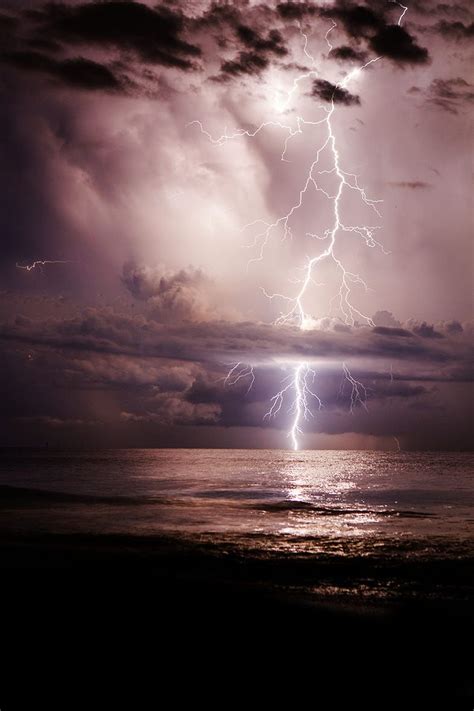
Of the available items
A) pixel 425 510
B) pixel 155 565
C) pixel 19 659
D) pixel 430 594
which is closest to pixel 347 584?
A: pixel 430 594

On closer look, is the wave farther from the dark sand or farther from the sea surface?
the dark sand

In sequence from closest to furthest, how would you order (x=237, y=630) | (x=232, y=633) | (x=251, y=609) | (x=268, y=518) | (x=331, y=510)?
1. (x=232, y=633)
2. (x=237, y=630)
3. (x=251, y=609)
4. (x=268, y=518)
5. (x=331, y=510)

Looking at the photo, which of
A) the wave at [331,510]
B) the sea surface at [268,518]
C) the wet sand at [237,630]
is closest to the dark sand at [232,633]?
the wet sand at [237,630]

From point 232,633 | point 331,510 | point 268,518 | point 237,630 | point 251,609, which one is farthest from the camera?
point 331,510

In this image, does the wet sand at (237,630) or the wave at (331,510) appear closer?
the wet sand at (237,630)

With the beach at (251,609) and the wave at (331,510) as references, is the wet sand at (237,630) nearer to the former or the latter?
the beach at (251,609)

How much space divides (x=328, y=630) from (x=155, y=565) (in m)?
5.81

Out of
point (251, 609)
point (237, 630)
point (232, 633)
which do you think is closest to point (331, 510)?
point (251, 609)

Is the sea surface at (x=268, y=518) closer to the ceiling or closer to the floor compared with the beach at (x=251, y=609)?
closer to the floor

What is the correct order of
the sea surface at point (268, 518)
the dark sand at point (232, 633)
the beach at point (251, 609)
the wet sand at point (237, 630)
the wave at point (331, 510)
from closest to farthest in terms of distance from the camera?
the dark sand at point (232, 633), the wet sand at point (237, 630), the beach at point (251, 609), the sea surface at point (268, 518), the wave at point (331, 510)

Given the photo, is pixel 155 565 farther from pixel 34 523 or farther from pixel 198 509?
pixel 198 509

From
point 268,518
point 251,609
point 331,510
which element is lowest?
point 331,510

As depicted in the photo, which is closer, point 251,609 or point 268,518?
point 251,609

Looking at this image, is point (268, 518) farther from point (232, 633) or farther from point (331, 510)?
point (232, 633)
